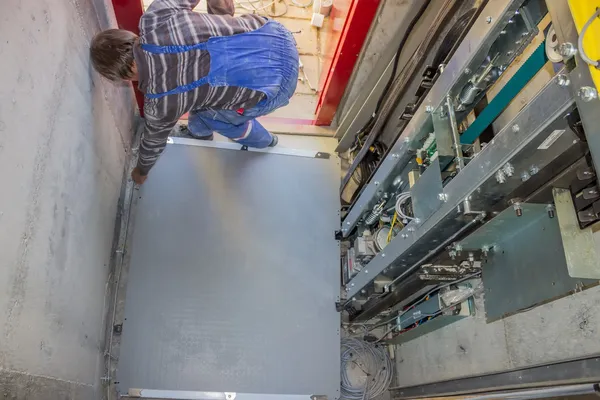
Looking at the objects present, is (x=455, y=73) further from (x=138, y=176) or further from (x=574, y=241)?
(x=138, y=176)

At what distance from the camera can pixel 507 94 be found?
1472mm

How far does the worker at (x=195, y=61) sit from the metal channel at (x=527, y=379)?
1430 millimetres

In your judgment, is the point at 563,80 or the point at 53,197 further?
the point at 53,197

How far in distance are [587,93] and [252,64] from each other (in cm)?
138

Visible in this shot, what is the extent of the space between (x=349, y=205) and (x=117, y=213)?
51.0 inches

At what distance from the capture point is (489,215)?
1448mm

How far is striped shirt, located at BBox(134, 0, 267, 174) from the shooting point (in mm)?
1811

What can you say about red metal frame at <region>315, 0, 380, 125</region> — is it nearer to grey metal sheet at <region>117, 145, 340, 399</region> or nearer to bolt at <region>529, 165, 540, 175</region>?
grey metal sheet at <region>117, 145, 340, 399</region>

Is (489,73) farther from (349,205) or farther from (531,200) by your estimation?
(349,205)

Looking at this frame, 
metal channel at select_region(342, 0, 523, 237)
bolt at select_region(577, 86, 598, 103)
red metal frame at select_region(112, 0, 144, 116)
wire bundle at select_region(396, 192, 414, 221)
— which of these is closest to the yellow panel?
bolt at select_region(577, 86, 598, 103)

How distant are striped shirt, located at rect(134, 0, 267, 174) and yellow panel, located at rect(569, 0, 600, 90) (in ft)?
4.35

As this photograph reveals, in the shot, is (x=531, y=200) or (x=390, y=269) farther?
(x=390, y=269)

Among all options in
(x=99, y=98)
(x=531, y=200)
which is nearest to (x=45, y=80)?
(x=99, y=98)

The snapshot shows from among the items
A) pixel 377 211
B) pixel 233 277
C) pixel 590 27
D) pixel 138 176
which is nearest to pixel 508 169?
pixel 590 27
